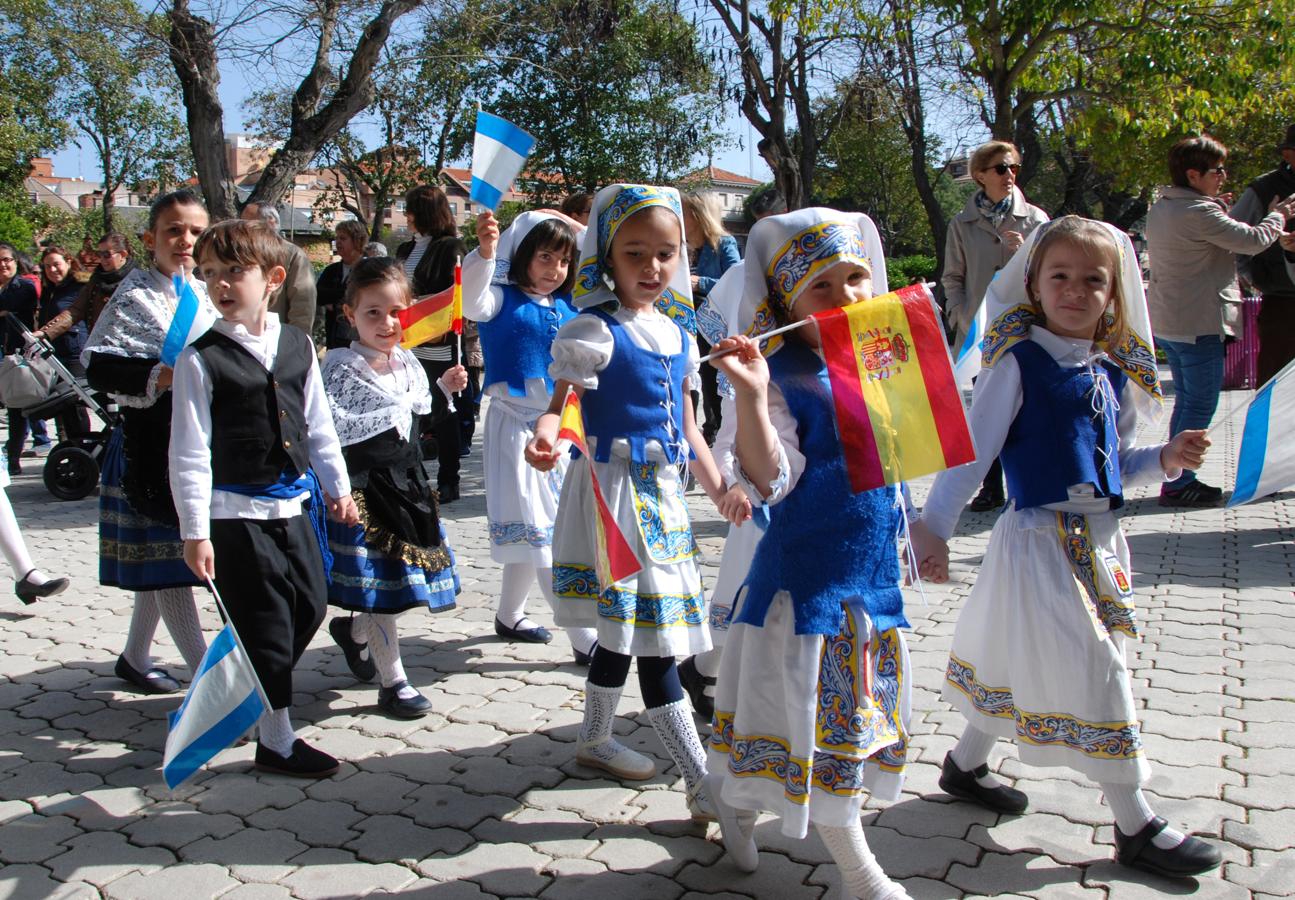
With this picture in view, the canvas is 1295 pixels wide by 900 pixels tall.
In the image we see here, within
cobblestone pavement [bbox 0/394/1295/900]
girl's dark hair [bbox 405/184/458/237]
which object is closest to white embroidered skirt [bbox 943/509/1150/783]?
cobblestone pavement [bbox 0/394/1295/900]

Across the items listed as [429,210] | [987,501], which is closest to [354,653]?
[429,210]

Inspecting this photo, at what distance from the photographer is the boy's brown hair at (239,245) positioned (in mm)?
3305

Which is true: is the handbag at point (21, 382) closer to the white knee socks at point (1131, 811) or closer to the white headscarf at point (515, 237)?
the white headscarf at point (515, 237)

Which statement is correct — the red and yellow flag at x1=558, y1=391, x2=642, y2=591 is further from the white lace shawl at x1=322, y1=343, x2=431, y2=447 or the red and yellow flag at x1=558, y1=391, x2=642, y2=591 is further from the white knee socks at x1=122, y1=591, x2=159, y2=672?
the white knee socks at x1=122, y1=591, x2=159, y2=672

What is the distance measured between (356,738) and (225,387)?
1306 millimetres

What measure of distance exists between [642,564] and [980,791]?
117 centimetres

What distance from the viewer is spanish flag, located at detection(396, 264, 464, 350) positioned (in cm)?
437

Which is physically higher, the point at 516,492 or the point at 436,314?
the point at 436,314

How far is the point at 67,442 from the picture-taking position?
855cm

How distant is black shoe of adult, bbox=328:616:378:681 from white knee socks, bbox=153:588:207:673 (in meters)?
0.50

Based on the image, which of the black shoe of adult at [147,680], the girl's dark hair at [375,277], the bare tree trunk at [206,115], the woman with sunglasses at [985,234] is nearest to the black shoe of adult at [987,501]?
the woman with sunglasses at [985,234]

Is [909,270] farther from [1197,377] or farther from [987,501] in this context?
[987,501]

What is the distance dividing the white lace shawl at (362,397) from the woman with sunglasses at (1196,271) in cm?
506

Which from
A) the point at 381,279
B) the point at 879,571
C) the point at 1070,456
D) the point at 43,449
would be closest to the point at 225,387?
the point at 381,279
